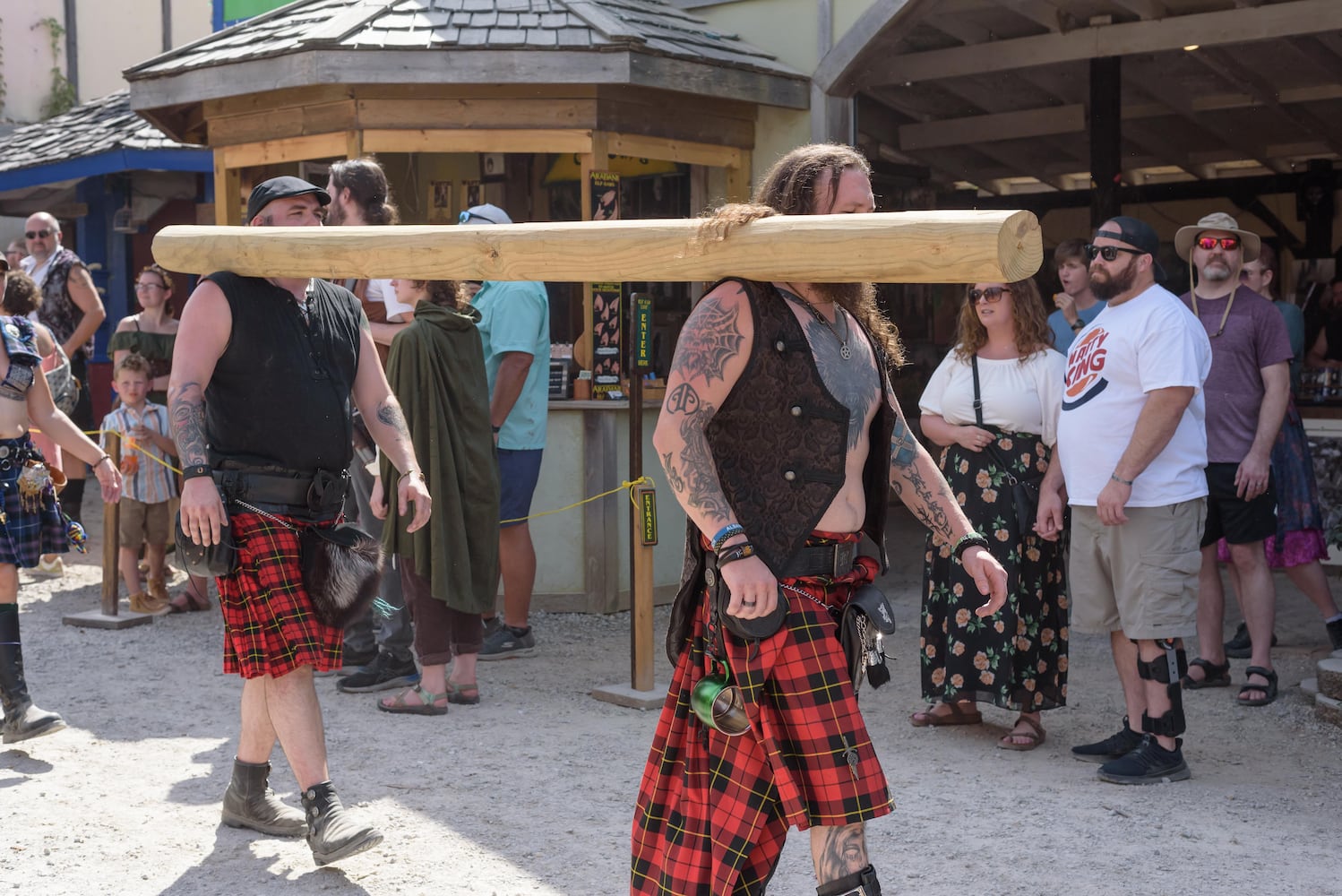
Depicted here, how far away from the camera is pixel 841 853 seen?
2.97 meters

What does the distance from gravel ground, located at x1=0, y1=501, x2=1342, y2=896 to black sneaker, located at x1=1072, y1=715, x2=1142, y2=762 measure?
6 cm

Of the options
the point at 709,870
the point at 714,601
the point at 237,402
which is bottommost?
the point at 709,870

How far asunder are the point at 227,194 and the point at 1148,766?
649 cm

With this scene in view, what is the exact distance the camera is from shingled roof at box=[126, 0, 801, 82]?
7535 millimetres

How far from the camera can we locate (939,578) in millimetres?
5555

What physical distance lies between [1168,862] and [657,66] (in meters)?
5.07

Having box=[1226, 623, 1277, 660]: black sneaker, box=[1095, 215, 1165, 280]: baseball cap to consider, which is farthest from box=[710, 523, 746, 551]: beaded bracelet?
box=[1226, 623, 1277, 660]: black sneaker

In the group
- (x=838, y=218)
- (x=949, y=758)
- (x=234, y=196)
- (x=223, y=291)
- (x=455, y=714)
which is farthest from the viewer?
(x=234, y=196)

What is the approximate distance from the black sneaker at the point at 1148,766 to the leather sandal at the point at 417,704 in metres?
2.63

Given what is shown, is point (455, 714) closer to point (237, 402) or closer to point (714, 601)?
point (237, 402)

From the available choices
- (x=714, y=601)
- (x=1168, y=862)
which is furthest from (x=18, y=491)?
(x=1168, y=862)

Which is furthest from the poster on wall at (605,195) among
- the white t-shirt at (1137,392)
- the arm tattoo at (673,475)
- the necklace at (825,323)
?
the arm tattoo at (673,475)

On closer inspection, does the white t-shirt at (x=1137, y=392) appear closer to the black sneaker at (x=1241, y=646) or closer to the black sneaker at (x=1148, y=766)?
the black sneaker at (x=1148, y=766)

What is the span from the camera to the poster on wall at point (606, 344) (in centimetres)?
796
